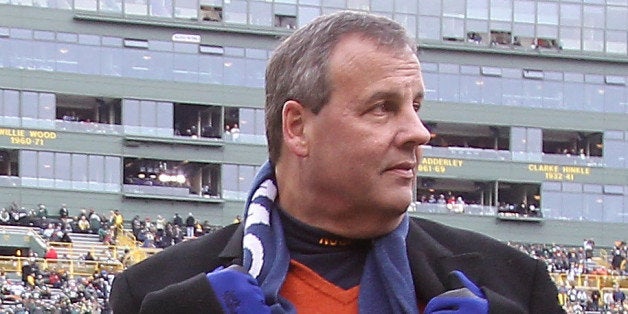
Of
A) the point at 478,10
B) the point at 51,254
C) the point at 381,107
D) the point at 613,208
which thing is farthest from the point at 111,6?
the point at 381,107

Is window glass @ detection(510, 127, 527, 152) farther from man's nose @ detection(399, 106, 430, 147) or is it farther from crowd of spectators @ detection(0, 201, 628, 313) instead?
man's nose @ detection(399, 106, 430, 147)

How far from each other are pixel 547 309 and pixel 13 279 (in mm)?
44354

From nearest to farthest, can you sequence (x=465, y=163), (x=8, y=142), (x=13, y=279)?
(x=13, y=279) < (x=8, y=142) < (x=465, y=163)

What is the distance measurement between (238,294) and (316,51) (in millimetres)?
605

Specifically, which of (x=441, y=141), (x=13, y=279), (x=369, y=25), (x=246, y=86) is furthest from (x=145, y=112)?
(x=369, y=25)

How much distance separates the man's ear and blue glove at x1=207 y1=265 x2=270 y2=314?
→ 13.8 inches

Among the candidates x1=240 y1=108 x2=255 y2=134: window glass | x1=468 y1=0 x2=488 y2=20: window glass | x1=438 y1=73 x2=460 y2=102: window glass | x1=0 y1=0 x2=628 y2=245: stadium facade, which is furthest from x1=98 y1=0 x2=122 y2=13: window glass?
x1=468 y1=0 x2=488 y2=20: window glass

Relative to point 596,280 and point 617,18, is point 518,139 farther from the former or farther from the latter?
point 596,280

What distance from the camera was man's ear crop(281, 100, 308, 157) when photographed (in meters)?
4.20

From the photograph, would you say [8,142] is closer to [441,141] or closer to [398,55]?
[441,141]

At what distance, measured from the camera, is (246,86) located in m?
64.4

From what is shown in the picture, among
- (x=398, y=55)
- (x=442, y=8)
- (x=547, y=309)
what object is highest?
→ (x=442, y=8)

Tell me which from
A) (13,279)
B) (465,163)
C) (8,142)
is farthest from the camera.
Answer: (465,163)

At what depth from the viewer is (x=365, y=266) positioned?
163 inches
